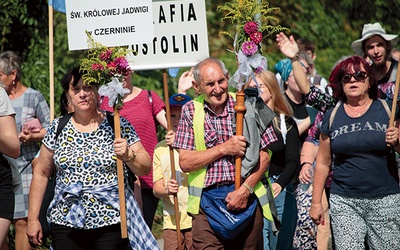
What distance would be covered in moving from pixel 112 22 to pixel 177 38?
0.70 m

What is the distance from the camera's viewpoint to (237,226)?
7.06m

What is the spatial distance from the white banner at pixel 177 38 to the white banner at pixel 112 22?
0.41 metres

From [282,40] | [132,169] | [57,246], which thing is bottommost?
[57,246]

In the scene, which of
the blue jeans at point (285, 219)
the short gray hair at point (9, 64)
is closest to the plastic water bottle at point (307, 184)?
the blue jeans at point (285, 219)

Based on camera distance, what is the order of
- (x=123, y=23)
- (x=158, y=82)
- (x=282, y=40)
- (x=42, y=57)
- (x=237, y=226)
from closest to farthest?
(x=237, y=226), (x=123, y=23), (x=282, y=40), (x=42, y=57), (x=158, y=82)

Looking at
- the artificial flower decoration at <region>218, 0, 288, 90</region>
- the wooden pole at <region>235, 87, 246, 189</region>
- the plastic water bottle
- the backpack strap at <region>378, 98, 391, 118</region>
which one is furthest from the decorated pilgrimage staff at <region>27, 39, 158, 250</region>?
the plastic water bottle

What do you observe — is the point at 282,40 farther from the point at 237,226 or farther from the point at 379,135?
the point at 237,226

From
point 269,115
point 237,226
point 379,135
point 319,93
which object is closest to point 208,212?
point 237,226

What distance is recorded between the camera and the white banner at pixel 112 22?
298 inches

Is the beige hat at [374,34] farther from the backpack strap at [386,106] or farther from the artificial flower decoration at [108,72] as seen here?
the artificial flower decoration at [108,72]

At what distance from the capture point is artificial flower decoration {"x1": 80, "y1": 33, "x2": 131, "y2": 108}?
706 centimetres

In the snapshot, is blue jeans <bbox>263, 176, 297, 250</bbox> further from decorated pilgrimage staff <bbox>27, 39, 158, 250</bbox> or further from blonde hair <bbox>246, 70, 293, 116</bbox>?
decorated pilgrimage staff <bbox>27, 39, 158, 250</bbox>

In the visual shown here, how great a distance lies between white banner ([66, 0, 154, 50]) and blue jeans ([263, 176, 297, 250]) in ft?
6.53

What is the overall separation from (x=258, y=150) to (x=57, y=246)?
5.42ft
